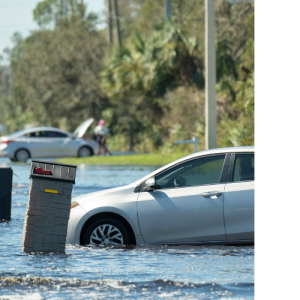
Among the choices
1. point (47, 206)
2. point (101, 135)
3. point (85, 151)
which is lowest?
point (47, 206)

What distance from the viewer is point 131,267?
7605 millimetres

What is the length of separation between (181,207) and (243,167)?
3.20ft

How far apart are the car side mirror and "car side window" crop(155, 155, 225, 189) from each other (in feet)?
0.32

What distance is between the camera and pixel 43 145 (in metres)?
29.0

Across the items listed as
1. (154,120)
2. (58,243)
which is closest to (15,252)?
(58,243)

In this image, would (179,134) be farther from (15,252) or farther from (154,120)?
(15,252)

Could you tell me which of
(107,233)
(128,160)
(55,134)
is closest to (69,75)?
(55,134)

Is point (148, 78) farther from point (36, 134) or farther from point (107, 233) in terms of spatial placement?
point (107, 233)

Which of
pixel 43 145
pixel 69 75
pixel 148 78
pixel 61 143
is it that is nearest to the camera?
pixel 43 145

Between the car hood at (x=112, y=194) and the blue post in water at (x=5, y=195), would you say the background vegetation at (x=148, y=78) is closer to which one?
the blue post in water at (x=5, y=195)

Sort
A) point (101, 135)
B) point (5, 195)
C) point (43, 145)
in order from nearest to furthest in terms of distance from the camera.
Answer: point (5, 195), point (43, 145), point (101, 135)

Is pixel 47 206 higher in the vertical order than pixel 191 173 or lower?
lower

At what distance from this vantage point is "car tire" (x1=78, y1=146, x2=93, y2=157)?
2989 centimetres

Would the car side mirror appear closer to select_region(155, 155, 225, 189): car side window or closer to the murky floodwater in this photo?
select_region(155, 155, 225, 189): car side window
